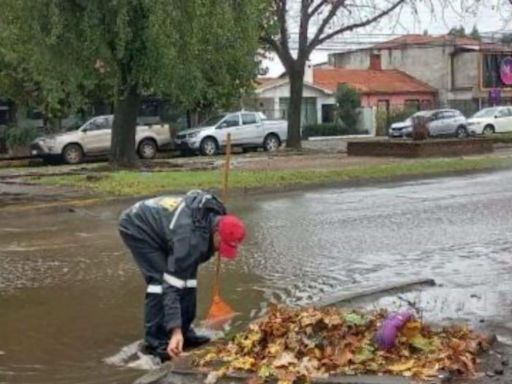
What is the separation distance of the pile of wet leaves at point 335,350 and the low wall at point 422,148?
21.9m

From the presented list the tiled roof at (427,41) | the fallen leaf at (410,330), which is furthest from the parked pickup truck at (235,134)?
the tiled roof at (427,41)

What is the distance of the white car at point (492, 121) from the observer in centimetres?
4725

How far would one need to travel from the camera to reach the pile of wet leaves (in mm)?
5039

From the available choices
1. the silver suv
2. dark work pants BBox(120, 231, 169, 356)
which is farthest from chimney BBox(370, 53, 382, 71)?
dark work pants BBox(120, 231, 169, 356)

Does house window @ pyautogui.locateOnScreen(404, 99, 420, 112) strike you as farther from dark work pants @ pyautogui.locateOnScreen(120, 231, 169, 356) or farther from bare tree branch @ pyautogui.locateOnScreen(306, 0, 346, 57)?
dark work pants @ pyautogui.locateOnScreen(120, 231, 169, 356)

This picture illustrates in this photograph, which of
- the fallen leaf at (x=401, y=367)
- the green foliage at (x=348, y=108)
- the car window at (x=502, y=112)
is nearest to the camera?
the fallen leaf at (x=401, y=367)

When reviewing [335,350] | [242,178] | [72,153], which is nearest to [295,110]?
[72,153]

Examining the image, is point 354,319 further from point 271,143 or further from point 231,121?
point 271,143

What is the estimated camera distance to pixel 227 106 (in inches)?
1543

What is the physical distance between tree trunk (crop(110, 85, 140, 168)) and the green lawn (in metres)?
1.71

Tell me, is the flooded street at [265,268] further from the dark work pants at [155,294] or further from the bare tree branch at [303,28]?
the bare tree branch at [303,28]

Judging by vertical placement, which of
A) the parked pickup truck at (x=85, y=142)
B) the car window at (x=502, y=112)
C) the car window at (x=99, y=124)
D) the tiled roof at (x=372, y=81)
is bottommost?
the parked pickup truck at (x=85, y=142)

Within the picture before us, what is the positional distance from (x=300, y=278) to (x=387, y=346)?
3.78 meters

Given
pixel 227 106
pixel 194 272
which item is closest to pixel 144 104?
pixel 227 106
